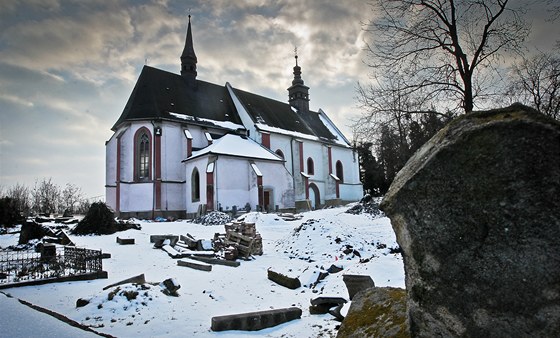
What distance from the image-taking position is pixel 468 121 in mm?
2354

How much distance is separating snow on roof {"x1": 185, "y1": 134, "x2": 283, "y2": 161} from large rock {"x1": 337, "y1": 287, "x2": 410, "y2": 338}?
2467cm

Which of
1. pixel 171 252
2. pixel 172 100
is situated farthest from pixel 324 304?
pixel 172 100

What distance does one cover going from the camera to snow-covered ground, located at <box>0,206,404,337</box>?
5191 mm

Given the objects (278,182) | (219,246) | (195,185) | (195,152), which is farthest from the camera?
(278,182)

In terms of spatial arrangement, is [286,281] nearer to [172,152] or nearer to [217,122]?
[172,152]

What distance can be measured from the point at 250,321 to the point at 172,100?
29.3 m

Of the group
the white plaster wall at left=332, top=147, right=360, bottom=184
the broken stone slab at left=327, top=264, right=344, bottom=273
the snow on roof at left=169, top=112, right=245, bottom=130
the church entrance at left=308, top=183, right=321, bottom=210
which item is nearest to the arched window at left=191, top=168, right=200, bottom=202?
the snow on roof at left=169, top=112, right=245, bottom=130

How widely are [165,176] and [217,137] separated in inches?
231

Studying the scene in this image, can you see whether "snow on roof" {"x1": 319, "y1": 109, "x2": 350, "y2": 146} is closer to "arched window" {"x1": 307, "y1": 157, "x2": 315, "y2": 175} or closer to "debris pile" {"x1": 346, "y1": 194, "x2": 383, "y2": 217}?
"arched window" {"x1": 307, "y1": 157, "x2": 315, "y2": 175}

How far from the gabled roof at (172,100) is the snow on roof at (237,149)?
9.46ft

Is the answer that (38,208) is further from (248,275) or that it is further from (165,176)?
(248,275)

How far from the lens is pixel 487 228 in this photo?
206cm

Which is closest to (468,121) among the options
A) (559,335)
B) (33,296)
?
(559,335)

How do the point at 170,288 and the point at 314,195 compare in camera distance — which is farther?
the point at 314,195
